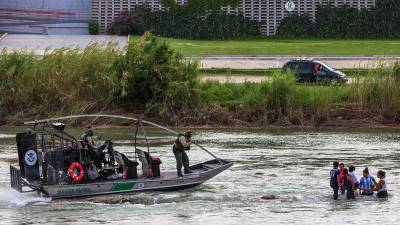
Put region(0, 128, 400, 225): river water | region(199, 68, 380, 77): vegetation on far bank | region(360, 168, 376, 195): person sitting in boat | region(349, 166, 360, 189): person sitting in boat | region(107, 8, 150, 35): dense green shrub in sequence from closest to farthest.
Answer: region(0, 128, 400, 225): river water
region(349, 166, 360, 189): person sitting in boat
region(360, 168, 376, 195): person sitting in boat
region(199, 68, 380, 77): vegetation on far bank
region(107, 8, 150, 35): dense green shrub

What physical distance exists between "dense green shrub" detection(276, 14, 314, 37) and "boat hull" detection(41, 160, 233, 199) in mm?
51375

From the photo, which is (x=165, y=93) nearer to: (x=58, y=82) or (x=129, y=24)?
(x=58, y=82)

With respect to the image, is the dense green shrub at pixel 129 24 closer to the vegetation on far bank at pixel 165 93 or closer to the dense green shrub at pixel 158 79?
the vegetation on far bank at pixel 165 93

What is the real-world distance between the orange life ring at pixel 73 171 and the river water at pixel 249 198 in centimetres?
70

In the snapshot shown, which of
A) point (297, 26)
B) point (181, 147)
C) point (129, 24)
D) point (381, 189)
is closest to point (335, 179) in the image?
point (381, 189)

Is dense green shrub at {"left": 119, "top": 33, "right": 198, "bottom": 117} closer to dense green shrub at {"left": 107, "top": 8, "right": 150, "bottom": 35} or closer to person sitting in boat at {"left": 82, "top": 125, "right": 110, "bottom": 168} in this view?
person sitting in boat at {"left": 82, "top": 125, "right": 110, "bottom": 168}

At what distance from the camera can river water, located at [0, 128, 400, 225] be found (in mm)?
32031

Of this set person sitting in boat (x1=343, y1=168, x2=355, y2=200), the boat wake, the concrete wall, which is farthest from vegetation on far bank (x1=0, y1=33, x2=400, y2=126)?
the concrete wall

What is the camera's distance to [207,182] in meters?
38.4

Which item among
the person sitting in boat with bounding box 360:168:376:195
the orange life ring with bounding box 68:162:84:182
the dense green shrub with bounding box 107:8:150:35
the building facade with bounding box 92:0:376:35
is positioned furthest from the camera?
the building facade with bounding box 92:0:376:35

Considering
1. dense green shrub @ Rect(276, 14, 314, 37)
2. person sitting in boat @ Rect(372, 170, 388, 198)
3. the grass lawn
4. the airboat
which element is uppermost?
dense green shrub @ Rect(276, 14, 314, 37)

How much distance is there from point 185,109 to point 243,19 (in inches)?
1261

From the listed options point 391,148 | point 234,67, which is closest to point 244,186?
point 391,148

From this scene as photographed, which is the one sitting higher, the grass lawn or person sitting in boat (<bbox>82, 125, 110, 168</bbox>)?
the grass lawn
